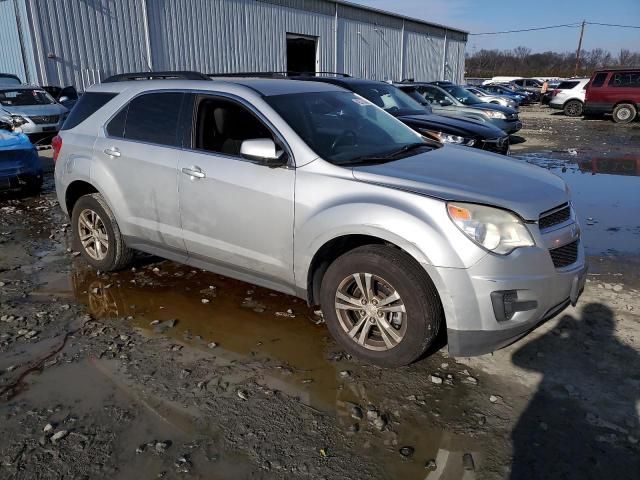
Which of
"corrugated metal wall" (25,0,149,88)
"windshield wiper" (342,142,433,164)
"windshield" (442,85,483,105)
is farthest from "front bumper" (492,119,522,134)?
"corrugated metal wall" (25,0,149,88)

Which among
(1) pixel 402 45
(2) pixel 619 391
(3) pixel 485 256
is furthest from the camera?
(1) pixel 402 45

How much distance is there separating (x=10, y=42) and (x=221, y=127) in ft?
52.8

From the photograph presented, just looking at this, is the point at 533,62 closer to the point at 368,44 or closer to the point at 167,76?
the point at 368,44

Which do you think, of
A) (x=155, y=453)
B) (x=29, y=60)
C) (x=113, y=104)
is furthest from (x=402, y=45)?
(x=155, y=453)

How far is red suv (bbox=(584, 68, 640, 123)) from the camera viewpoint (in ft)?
65.5

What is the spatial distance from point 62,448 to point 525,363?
2771mm

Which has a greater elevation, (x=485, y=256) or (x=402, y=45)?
(x=402, y=45)

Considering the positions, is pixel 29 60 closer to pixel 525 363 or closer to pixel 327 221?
pixel 327 221

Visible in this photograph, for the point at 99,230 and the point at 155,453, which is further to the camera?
the point at 99,230

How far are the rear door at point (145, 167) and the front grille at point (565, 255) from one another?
2725 mm

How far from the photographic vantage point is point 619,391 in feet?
10.1

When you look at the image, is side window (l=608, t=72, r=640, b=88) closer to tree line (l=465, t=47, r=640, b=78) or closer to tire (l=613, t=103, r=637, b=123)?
tire (l=613, t=103, r=637, b=123)

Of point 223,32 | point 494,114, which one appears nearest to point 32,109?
point 223,32

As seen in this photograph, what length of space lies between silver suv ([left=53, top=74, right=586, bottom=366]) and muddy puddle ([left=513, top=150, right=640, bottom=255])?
2.76 meters
